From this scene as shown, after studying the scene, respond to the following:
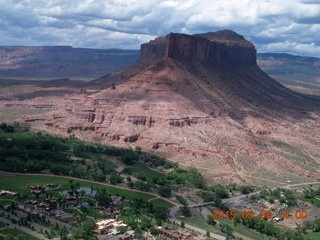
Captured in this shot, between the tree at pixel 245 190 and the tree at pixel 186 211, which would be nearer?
the tree at pixel 186 211

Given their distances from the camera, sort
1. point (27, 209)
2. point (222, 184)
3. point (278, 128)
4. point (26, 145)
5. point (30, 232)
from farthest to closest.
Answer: point (278, 128) < point (26, 145) < point (222, 184) < point (27, 209) < point (30, 232)

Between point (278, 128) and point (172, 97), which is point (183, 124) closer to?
point (172, 97)

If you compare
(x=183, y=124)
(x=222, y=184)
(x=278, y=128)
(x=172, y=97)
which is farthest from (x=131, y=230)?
(x=278, y=128)

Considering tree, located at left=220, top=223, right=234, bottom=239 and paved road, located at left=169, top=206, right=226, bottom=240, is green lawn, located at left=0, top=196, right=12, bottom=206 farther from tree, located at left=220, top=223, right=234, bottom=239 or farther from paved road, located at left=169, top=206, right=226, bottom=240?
tree, located at left=220, top=223, right=234, bottom=239

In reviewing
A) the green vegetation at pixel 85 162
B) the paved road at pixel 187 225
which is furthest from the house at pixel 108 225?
the green vegetation at pixel 85 162

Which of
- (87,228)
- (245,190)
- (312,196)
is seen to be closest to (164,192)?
(245,190)

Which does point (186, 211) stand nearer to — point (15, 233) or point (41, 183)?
point (15, 233)

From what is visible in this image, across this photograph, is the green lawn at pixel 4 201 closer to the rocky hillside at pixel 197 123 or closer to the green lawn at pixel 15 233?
the green lawn at pixel 15 233
